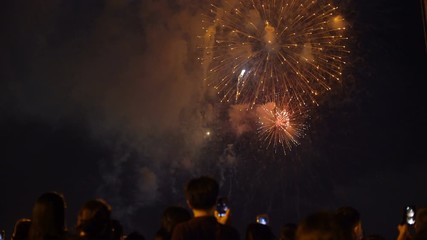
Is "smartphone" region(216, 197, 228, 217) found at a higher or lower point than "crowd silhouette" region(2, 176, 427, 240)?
higher

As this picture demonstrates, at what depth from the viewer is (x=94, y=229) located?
3.93m

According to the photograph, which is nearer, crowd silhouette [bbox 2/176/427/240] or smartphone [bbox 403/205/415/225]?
crowd silhouette [bbox 2/176/427/240]

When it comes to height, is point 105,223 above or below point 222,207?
below

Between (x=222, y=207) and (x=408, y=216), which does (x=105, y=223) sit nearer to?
(x=222, y=207)

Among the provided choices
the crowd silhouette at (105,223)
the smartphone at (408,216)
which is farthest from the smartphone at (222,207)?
the smartphone at (408,216)

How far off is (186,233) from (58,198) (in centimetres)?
96

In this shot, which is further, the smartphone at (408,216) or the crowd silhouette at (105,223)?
the smartphone at (408,216)

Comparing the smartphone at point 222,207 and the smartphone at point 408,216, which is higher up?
the smartphone at point 222,207

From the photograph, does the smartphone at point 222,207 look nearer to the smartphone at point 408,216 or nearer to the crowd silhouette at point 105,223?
the crowd silhouette at point 105,223

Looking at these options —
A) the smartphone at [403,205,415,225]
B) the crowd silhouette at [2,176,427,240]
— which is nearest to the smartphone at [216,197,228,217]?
the crowd silhouette at [2,176,427,240]

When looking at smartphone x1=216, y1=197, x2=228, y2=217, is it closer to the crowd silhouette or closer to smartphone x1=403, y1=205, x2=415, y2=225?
the crowd silhouette

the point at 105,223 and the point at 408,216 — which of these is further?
the point at 408,216

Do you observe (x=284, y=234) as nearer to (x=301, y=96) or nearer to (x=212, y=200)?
(x=212, y=200)

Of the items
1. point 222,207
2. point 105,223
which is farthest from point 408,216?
point 105,223
